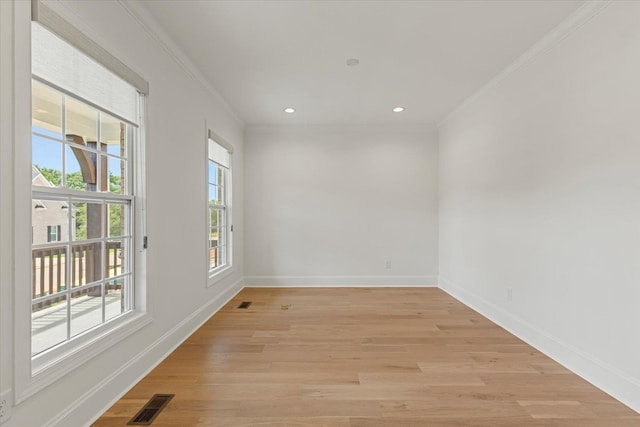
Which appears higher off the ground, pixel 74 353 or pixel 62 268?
pixel 62 268

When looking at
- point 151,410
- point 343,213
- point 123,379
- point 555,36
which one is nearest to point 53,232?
point 123,379

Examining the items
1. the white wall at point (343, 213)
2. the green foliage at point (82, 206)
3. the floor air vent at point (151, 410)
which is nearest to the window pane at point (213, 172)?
the white wall at point (343, 213)

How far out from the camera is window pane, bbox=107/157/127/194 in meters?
2.10

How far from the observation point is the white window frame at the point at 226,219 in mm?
3477

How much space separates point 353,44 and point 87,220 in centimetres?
240

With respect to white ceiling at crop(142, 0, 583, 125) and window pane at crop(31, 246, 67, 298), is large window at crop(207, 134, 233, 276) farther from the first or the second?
window pane at crop(31, 246, 67, 298)

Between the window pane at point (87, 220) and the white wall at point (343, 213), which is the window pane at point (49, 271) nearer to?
the window pane at point (87, 220)

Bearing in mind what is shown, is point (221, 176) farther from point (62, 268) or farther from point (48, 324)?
point (48, 324)

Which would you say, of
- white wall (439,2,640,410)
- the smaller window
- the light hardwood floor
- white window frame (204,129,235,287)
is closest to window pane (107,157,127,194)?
the smaller window

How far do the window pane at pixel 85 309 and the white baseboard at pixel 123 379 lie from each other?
0.35 metres

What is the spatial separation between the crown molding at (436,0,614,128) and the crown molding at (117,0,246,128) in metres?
3.12

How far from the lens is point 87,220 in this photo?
1896mm

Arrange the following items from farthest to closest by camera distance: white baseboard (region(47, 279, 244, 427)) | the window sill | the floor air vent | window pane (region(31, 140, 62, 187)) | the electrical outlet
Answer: the floor air vent, white baseboard (region(47, 279, 244, 427)), window pane (region(31, 140, 62, 187)), the window sill, the electrical outlet

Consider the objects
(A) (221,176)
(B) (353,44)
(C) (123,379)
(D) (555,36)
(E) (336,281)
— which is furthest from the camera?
(E) (336,281)
